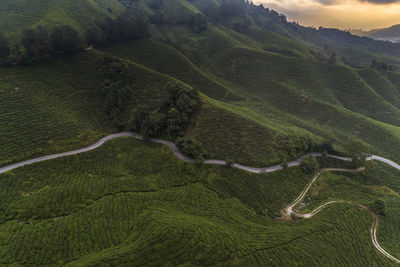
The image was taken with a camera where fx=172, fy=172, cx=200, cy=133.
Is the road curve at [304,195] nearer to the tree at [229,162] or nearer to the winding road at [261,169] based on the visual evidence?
the winding road at [261,169]

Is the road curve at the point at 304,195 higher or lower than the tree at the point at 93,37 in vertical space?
lower

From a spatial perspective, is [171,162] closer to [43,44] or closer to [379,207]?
[379,207]

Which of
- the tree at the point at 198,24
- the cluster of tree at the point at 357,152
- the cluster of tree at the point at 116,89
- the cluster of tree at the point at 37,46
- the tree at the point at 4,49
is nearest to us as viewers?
the cluster of tree at the point at 357,152

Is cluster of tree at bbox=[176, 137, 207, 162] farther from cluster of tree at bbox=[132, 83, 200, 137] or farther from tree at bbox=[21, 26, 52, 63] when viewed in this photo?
tree at bbox=[21, 26, 52, 63]

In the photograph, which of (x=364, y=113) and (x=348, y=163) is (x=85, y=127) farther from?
(x=364, y=113)

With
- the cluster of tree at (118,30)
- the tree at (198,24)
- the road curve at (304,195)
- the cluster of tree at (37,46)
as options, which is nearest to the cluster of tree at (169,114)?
the road curve at (304,195)

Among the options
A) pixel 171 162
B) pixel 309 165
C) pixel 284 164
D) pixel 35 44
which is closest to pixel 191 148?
pixel 171 162
